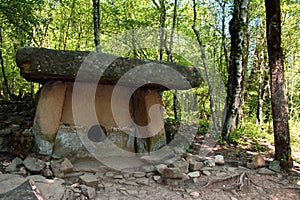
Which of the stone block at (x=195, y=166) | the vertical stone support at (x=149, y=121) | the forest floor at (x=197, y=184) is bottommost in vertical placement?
the forest floor at (x=197, y=184)

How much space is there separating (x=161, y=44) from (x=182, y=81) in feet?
20.3

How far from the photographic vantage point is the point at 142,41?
12.2 meters

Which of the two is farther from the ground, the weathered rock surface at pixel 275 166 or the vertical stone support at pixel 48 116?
the vertical stone support at pixel 48 116

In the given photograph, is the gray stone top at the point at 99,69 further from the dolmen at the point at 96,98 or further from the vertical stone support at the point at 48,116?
the vertical stone support at the point at 48,116

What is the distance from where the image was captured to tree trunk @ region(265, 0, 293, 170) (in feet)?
15.7

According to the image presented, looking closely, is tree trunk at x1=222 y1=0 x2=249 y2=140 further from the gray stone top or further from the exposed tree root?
the exposed tree root

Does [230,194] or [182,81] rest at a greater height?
[182,81]

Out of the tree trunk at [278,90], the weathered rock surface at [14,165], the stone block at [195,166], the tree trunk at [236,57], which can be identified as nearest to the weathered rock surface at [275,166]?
the tree trunk at [278,90]

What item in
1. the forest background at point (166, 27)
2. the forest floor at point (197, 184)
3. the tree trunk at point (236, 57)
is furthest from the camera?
the forest background at point (166, 27)

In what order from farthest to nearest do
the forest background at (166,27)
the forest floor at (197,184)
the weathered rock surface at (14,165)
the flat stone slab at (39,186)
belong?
the forest background at (166,27) → the weathered rock surface at (14,165) → the forest floor at (197,184) → the flat stone slab at (39,186)

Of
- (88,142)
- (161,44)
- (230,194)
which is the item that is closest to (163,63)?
(88,142)

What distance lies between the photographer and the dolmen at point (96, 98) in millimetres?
4457

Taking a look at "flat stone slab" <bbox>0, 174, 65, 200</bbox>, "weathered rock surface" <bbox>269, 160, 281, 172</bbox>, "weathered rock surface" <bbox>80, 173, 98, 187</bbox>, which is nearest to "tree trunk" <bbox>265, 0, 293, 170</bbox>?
"weathered rock surface" <bbox>269, 160, 281, 172</bbox>

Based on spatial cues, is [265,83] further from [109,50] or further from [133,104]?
[133,104]
